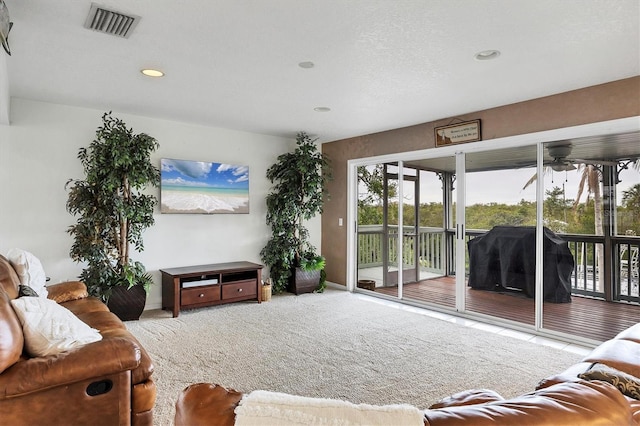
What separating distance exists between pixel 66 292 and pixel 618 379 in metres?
3.77

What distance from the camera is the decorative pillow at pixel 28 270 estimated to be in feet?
9.48

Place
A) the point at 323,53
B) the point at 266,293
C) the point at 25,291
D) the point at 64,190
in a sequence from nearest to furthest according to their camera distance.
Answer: the point at 25,291, the point at 323,53, the point at 64,190, the point at 266,293

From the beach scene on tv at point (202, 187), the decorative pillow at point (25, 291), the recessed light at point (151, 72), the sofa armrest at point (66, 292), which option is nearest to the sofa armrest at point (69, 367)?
the decorative pillow at point (25, 291)

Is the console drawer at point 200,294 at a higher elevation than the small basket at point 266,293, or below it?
higher

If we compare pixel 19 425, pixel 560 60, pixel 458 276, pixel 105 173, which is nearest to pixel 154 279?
pixel 105 173

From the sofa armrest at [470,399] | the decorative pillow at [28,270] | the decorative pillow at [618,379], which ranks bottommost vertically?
the sofa armrest at [470,399]

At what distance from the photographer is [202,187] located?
5133 millimetres

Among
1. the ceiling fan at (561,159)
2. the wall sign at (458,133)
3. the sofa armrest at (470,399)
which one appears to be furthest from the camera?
the wall sign at (458,133)

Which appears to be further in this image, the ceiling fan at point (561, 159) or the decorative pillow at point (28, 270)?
the ceiling fan at point (561, 159)

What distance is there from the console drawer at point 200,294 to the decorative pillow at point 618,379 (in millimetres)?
4049

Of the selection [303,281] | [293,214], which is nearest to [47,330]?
[293,214]

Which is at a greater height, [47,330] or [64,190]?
[64,190]

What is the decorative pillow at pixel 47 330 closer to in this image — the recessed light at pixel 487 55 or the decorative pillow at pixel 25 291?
the decorative pillow at pixel 25 291

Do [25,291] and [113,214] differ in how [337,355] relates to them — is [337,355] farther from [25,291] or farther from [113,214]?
[113,214]
